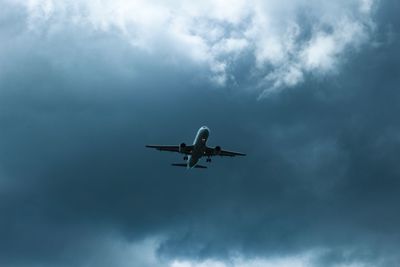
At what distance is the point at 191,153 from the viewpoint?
15212 cm

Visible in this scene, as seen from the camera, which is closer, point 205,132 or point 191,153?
point 205,132

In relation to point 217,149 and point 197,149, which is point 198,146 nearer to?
point 197,149

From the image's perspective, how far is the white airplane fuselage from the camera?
142m

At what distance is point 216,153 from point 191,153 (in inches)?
260

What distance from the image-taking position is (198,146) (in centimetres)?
14762

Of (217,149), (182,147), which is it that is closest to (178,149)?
(182,147)

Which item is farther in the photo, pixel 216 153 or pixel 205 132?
pixel 216 153

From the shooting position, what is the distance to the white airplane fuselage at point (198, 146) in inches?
5576

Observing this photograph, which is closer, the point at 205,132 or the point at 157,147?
the point at 205,132

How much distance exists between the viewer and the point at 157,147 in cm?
15412

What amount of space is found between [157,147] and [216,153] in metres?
13.4

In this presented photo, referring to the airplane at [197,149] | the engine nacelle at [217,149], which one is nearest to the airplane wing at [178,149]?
the airplane at [197,149]

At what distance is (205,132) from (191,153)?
40.0ft

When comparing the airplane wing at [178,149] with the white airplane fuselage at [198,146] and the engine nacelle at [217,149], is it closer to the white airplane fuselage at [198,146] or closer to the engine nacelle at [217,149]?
the white airplane fuselage at [198,146]
